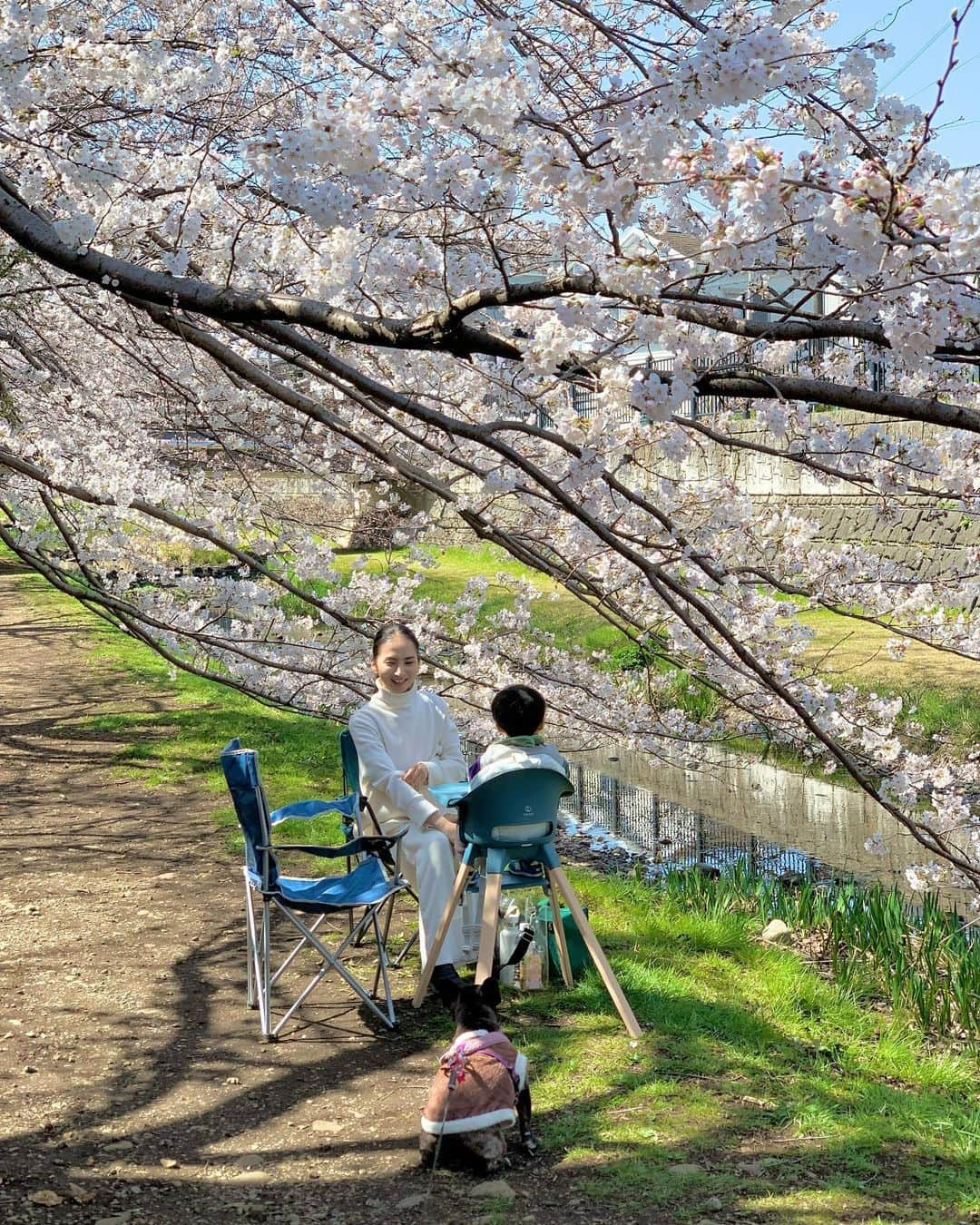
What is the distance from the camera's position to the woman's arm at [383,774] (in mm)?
4641

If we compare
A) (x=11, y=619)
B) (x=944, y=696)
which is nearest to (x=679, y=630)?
(x=944, y=696)

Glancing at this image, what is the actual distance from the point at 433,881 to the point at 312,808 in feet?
2.14

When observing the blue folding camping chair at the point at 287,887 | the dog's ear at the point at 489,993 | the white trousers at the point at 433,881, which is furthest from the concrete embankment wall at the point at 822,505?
the dog's ear at the point at 489,993

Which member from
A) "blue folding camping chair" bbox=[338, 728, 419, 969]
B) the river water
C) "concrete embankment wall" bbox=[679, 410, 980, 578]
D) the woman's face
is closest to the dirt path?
"blue folding camping chair" bbox=[338, 728, 419, 969]

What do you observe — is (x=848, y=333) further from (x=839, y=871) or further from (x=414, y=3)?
(x=839, y=871)

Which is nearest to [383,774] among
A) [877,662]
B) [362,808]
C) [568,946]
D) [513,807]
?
[362,808]

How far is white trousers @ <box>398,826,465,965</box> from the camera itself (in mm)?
4516

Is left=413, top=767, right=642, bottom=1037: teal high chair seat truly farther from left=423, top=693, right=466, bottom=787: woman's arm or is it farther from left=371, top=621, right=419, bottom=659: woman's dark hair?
left=371, top=621, right=419, bottom=659: woman's dark hair

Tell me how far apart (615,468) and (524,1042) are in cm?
196

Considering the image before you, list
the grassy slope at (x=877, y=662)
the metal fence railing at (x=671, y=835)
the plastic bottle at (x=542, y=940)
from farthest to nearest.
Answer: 1. the grassy slope at (x=877, y=662)
2. the metal fence railing at (x=671, y=835)
3. the plastic bottle at (x=542, y=940)

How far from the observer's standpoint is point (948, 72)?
250 cm

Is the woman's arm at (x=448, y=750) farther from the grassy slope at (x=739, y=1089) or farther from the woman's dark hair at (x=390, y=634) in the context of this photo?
the grassy slope at (x=739, y=1089)

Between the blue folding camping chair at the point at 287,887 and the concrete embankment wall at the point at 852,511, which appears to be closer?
the blue folding camping chair at the point at 287,887

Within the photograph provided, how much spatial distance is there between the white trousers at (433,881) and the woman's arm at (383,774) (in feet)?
0.23
